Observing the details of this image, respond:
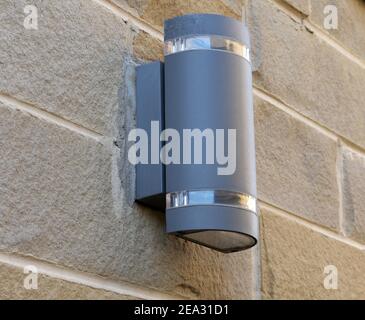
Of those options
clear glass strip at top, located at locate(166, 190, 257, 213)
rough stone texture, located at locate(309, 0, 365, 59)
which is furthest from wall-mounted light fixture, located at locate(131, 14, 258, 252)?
rough stone texture, located at locate(309, 0, 365, 59)

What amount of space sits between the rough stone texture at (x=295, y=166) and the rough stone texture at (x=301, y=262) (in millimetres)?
33

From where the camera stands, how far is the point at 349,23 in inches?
74.0

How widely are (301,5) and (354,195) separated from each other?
13.6 inches

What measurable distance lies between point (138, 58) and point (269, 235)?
35 cm

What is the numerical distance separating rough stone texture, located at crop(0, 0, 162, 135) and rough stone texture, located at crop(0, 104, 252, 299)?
0.10 feet

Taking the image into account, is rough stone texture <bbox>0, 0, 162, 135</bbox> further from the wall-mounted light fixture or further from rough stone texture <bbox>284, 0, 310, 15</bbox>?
rough stone texture <bbox>284, 0, 310, 15</bbox>

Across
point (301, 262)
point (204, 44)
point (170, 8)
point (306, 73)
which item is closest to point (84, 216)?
point (204, 44)

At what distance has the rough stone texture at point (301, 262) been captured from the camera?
1.46 metres

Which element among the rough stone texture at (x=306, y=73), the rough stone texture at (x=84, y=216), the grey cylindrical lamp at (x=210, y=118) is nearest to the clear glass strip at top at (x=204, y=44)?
the grey cylindrical lamp at (x=210, y=118)

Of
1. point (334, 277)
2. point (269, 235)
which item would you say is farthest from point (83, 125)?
point (334, 277)

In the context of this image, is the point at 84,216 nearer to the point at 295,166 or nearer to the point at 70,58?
the point at 70,58

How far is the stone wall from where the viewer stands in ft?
3.63

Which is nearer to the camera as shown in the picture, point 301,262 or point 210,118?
point 210,118

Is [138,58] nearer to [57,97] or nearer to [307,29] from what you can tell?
[57,97]
